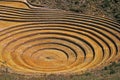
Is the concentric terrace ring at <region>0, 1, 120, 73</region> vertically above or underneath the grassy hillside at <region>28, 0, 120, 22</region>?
underneath

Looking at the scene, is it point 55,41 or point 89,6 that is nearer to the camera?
point 55,41

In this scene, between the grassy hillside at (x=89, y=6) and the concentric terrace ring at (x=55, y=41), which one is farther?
the grassy hillside at (x=89, y=6)

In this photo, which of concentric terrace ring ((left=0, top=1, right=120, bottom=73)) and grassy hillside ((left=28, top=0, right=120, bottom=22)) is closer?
concentric terrace ring ((left=0, top=1, right=120, bottom=73))

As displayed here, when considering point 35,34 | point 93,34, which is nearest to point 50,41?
point 35,34

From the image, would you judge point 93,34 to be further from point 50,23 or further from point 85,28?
point 50,23

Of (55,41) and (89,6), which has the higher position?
(89,6)

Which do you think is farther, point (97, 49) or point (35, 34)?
point (35, 34)

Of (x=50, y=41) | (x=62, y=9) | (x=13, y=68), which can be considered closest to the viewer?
(x=13, y=68)

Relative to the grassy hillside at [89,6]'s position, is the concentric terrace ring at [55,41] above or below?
below
